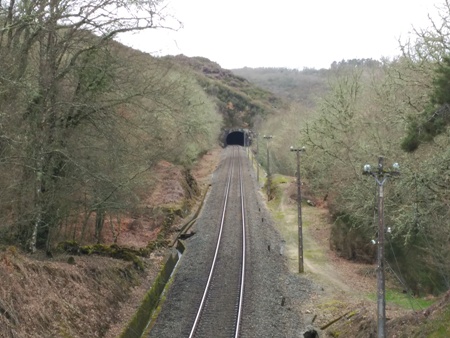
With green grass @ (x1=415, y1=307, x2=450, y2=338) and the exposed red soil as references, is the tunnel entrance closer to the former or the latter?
the exposed red soil

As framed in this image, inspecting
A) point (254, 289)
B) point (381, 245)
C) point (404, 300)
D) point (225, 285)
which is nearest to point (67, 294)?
point (225, 285)

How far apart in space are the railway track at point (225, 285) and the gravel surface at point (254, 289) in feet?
0.99

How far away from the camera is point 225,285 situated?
63.8 feet

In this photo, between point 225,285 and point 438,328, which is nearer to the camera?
point 438,328

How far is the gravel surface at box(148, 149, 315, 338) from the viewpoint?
50.9ft

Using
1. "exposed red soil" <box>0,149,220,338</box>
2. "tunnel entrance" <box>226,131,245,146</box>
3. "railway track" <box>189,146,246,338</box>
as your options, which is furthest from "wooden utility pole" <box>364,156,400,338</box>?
"tunnel entrance" <box>226,131,245,146</box>

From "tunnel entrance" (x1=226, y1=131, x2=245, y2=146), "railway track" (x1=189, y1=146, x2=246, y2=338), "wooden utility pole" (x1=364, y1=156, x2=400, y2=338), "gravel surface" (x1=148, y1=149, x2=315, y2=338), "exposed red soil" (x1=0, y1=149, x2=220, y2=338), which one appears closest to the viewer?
"exposed red soil" (x1=0, y1=149, x2=220, y2=338)

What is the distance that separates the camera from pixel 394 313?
14.5 metres

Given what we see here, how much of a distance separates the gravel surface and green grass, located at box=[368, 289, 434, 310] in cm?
324

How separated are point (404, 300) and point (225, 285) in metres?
7.52

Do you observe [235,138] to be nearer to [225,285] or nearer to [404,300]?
[225,285]

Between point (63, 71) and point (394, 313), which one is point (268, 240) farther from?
point (63, 71)

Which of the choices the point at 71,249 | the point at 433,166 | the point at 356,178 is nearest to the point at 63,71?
the point at 71,249

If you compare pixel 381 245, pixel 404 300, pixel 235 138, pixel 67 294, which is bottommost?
pixel 404 300
